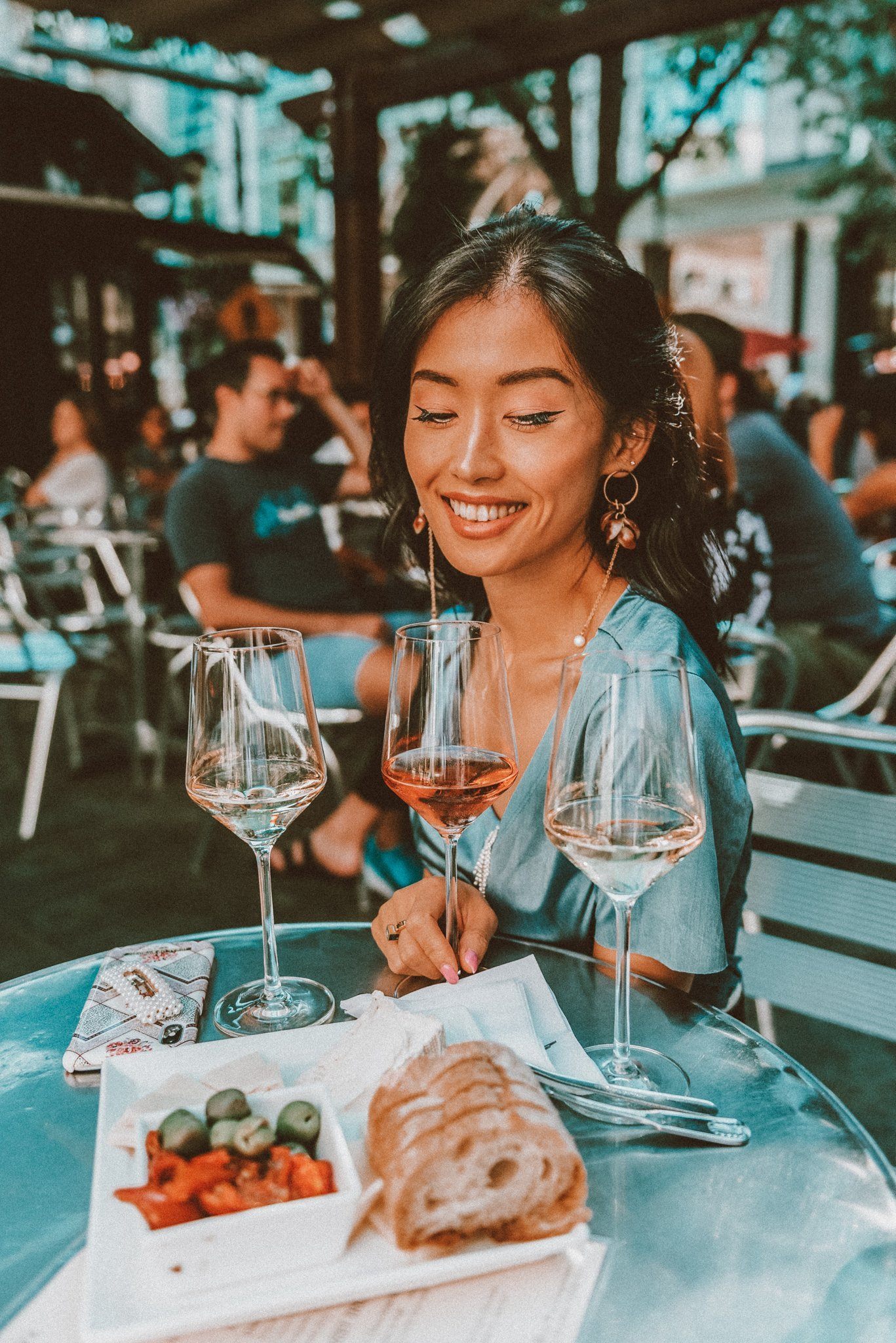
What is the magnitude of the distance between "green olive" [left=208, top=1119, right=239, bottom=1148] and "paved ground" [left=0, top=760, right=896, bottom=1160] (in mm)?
2190

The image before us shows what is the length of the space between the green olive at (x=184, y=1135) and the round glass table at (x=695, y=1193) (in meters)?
0.15

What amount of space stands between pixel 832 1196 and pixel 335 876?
2951 mm

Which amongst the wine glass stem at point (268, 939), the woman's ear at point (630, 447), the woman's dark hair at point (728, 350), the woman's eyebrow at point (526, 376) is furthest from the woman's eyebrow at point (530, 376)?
the woman's dark hair at point (728, 350)

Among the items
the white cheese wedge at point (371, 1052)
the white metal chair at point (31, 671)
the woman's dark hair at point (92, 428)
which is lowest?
the white metal chair at point (31, 671)

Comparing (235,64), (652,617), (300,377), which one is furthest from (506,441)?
(235,64)

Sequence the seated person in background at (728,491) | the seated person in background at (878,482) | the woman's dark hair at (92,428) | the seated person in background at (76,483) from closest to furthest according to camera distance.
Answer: the seated person in background at (728,491), the seated person in background at (878,482), the seated person in background at (76,483), the woman's dark hair at (92,428)

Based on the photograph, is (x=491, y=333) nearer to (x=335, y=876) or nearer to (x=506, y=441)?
(x=506, y=441)

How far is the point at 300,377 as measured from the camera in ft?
16.5

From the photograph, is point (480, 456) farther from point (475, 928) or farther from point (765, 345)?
point (765, 345)

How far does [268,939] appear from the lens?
115 cm

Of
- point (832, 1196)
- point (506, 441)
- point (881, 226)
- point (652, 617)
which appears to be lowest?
point (832, 1196)

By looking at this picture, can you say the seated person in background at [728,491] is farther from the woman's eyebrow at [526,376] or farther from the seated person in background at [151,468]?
the seated person in background at [151,468]

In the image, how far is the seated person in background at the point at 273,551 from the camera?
3.62m

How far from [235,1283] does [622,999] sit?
1.44ft
